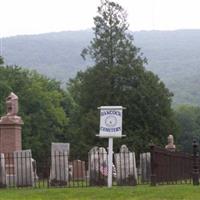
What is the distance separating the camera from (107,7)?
5125cm

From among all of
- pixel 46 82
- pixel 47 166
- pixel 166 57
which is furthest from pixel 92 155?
pixel 166 57

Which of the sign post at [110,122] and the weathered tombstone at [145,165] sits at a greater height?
the sign post at [110,122]

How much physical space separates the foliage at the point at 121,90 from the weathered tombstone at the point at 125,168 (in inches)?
1077

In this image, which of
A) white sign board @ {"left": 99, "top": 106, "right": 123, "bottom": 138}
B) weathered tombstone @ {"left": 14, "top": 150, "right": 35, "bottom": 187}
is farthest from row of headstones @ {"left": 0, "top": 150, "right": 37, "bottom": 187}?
white sign board @ {"left": 99, "top": 106, "right": 123, "bottom": 138}

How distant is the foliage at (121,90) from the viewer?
47.9 m

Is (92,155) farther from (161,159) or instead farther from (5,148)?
(5,148)

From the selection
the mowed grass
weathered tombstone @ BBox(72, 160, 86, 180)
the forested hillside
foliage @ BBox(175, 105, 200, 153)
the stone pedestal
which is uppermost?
the forested hillside

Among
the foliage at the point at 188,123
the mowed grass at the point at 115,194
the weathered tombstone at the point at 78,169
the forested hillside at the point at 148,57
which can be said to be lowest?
the mowed grass at the point at 115,194

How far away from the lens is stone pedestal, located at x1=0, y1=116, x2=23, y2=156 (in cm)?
2628

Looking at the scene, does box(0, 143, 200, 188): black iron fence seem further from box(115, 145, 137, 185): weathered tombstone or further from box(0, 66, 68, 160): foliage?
box(0, 66, 68, 160): foliage

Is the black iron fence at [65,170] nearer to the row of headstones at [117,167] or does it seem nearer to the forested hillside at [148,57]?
the row of headstones at [117,167]

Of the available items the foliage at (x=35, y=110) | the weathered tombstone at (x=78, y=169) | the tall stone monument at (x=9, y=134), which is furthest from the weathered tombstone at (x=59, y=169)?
the foliage at (x=35, y=110)

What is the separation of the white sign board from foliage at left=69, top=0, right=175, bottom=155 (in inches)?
1124

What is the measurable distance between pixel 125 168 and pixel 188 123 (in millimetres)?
76935
